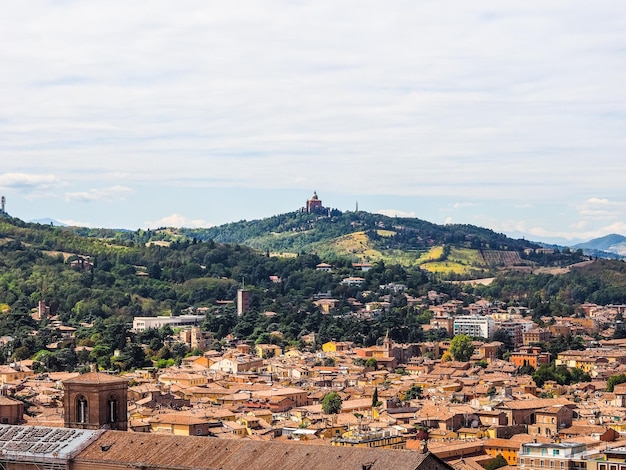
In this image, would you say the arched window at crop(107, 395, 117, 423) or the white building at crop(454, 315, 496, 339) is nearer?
the arched window at crop(107, 395, 117, 423)

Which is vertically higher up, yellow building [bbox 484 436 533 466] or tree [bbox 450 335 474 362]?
tree [bbox 450 335 474 362]

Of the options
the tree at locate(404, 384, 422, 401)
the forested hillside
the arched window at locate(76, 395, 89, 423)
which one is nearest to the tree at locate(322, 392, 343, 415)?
the tree at locate(404, 384, 422, 401)

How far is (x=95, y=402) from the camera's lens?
40.7 m

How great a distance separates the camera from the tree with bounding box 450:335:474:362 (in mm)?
108062

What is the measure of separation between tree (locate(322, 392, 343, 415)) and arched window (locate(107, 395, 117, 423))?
32.3 metres

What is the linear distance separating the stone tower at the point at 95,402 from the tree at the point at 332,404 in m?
32.3

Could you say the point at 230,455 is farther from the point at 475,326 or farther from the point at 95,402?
the point at 475,326

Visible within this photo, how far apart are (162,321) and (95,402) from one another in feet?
281

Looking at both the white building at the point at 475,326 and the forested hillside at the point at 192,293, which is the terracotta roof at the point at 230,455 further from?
the white building at the point at 475,326

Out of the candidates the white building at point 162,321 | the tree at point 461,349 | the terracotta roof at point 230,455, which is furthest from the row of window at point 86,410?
the white building at point 162,321

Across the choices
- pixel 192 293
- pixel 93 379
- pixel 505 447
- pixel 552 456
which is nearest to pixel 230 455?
pixel 93 379

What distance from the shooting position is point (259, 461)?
1363 inches

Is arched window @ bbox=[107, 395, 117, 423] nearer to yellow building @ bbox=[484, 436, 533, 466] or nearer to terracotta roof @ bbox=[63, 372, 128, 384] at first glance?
terracotta roof @ bbox=[63, 372, 128, 384]

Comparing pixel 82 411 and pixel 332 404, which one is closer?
pixel 82 411
